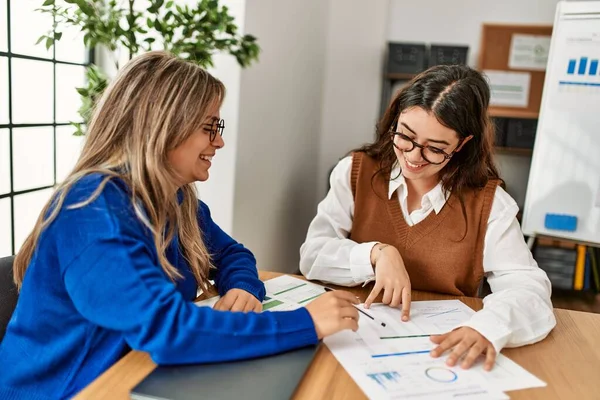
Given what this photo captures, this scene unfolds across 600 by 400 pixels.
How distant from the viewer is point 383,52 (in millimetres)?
3650

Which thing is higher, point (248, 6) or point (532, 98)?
point (248, 6)

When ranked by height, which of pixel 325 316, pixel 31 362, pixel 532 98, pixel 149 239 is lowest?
pixel 31 362

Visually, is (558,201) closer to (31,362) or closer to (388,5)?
(388,5)

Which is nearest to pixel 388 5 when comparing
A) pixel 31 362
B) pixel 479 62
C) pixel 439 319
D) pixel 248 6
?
pixel 479 62

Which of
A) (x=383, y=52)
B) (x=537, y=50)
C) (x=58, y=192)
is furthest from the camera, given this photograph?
(x=383, y=52)

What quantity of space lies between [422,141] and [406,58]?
227 cm

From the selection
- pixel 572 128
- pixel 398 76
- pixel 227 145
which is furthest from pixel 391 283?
pixel 398 76

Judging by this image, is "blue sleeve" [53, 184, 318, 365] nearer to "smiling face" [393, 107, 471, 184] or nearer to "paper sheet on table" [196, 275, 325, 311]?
"paper sheet on table" [196, 275, 325, 311]

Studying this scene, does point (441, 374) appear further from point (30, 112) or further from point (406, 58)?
point (406, 58)

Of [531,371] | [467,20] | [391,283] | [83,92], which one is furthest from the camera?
[467,20]

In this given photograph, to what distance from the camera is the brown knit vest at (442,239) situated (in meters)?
1.42

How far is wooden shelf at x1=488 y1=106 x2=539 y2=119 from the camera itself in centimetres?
339

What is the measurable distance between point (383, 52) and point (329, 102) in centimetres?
50

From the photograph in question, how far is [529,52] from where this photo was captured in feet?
11.2
